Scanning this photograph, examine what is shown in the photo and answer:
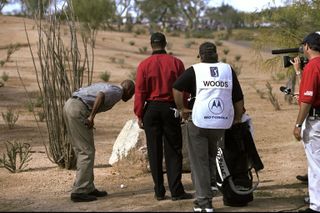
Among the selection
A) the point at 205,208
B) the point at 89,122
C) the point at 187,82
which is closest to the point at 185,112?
the point at 187,82

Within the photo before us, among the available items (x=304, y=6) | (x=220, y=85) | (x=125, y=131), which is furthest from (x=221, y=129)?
(x=304, y=6)

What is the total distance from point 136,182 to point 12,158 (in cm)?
212

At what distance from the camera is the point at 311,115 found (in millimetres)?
6418

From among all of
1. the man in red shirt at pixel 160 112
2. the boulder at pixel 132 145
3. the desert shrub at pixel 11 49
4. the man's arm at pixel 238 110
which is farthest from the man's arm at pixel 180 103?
the desert shrub at pixel 11 49

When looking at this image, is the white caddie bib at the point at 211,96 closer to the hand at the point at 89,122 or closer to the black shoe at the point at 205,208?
the black shoe at the point at 205,208

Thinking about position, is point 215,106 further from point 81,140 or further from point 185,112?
point 81,140

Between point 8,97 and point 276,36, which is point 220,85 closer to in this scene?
point 276,36

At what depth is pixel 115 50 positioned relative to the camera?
39.9 m

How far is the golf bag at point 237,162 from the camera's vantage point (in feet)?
22.2

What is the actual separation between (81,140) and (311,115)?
271cm

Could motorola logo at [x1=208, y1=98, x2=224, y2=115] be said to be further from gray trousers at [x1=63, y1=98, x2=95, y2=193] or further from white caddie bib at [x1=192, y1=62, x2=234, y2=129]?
gray trousers at [x1=63, y1=98, x2=95, y2=193]

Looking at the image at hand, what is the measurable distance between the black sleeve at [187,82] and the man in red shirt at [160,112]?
0.61m

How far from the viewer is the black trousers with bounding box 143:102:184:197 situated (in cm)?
705

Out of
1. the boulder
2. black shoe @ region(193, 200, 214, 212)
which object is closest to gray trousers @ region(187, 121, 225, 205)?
black shoe @ region(193, 200, 214, 212)
